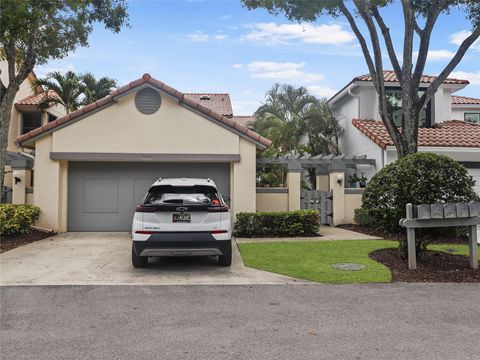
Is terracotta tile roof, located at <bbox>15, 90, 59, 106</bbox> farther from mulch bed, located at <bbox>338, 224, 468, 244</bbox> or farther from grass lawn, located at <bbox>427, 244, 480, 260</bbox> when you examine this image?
grass lawn, located at <bbox>427, 244, 480, 260</bbox>

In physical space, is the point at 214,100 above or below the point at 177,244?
above

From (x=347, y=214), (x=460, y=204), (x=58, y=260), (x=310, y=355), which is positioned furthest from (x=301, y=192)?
(x=310, y=355)

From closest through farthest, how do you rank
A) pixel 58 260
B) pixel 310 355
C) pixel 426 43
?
pixel 310 355 < pixel 58 260 < pixel 426 43

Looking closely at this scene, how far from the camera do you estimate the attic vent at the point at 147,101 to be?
12.8m

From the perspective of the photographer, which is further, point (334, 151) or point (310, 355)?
point (334, 151)

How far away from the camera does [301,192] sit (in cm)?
1484

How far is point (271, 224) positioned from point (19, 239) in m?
6.74

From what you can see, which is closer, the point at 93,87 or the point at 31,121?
the point at 93,87

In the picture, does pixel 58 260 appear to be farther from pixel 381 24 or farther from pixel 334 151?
pixel 334 151

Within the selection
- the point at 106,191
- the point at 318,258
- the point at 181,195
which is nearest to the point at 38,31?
the point at 106,191

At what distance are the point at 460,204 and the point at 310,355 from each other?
4993mm

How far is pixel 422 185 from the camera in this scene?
7.68m

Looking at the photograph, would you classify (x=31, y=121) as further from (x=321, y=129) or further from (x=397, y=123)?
(x=397, y=123)

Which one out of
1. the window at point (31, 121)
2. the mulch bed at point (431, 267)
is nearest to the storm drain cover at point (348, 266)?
the mulch bed at point (431, 267)
